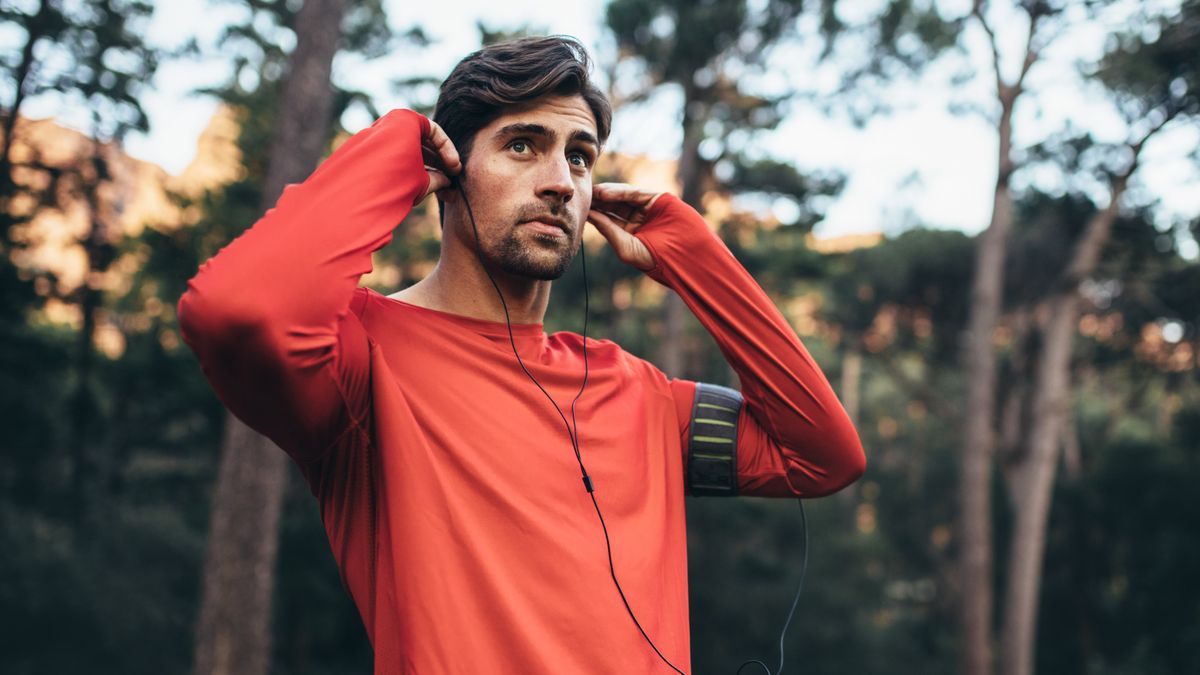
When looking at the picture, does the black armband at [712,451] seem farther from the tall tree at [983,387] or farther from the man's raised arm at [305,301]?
the tall tree at [983,387]

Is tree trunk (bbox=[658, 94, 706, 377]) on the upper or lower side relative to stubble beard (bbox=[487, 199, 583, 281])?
upper

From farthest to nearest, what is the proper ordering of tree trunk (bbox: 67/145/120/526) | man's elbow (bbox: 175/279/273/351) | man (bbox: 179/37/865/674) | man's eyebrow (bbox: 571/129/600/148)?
tree trunk (bbox: 67/145/120/526), man's eyebrow (bbox: 571/129/600/148), man (bbox: 179/37/865/674), man's elbow (bbox: 175/279/273/351)

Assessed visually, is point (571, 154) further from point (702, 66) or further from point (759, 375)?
point (702, 66)

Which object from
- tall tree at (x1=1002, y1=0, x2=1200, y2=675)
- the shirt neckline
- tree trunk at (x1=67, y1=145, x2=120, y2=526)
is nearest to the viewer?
the shirt neckline

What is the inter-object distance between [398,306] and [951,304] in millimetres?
18851

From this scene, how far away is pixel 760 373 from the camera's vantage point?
1.76m

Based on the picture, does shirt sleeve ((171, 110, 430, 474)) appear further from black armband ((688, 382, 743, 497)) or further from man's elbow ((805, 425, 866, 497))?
man's elbow ((805, 425, 866, 497))

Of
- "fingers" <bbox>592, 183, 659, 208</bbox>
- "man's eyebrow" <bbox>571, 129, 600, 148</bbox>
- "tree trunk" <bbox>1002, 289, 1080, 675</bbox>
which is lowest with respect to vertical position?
"tree trunk" <bbox>1002, 289, 1080, 675</bbox>

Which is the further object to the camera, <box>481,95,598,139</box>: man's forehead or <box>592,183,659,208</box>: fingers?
<box>592,183,659,208</box>: fingers

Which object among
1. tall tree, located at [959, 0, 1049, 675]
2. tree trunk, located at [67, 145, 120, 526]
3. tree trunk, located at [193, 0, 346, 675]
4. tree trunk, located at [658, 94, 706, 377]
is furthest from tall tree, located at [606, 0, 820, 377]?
tree trunk, located at [67, 145, 120, 526]

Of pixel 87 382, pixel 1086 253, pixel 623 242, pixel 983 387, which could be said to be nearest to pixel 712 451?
pixel 623 242

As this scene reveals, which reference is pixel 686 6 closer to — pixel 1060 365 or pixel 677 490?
pixel 1060 365

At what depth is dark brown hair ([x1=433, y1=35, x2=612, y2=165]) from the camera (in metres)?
1.67

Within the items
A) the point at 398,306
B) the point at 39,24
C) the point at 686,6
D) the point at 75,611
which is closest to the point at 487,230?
the point at 398,306
